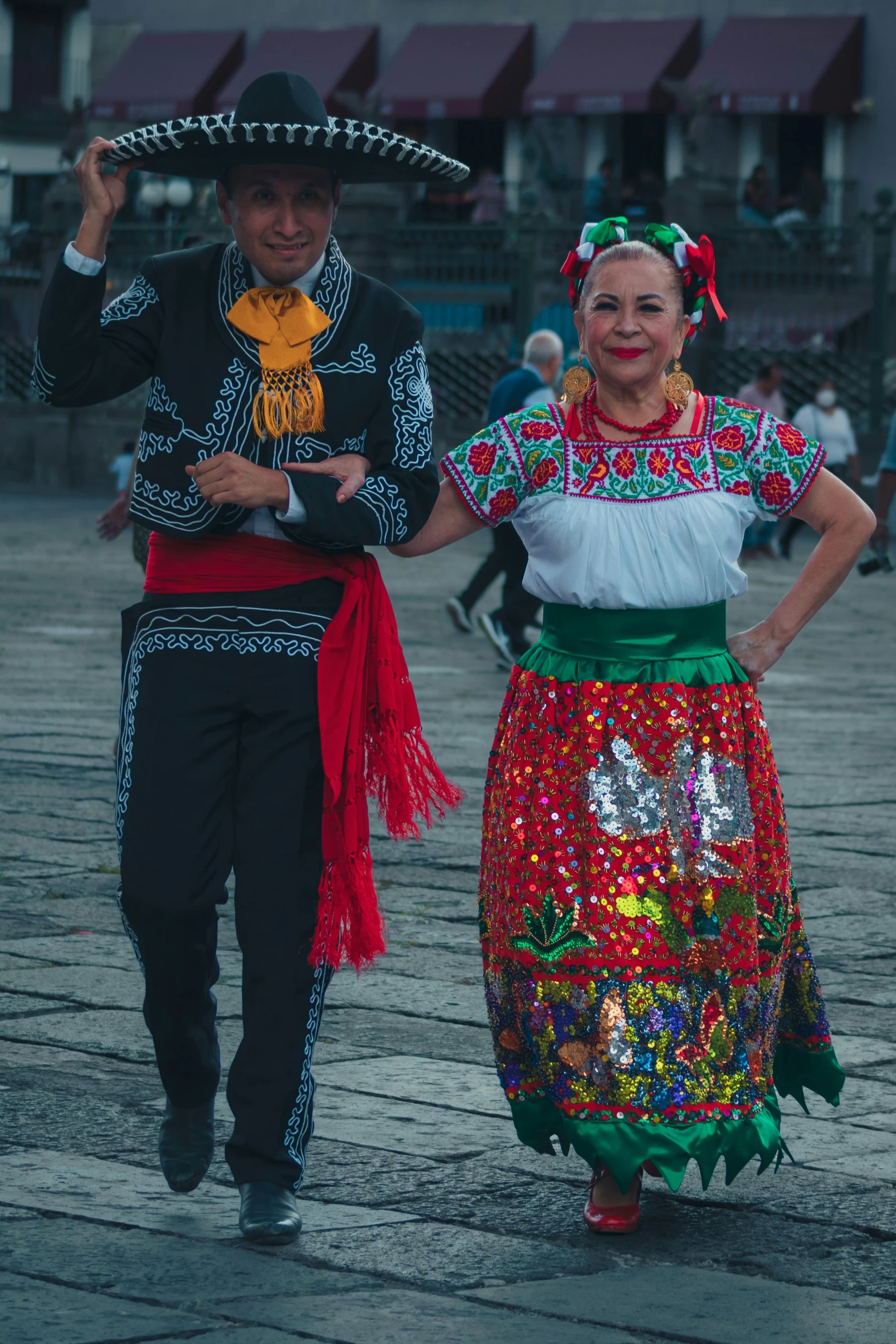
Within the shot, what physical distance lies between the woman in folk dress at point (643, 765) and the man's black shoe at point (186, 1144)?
0.49 meters

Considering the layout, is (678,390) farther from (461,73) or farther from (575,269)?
(461,73)

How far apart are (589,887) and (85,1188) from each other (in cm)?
93

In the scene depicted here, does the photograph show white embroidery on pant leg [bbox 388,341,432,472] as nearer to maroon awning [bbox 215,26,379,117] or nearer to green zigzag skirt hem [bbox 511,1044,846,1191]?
green zigzag skirt hem [bbox 511,1044,846,1191]

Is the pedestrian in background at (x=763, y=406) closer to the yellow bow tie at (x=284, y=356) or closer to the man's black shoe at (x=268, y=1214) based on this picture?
the yellow bow tie at (x=284, y=356)

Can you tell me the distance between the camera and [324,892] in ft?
12.0

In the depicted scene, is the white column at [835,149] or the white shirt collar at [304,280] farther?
the white column at [835,149]

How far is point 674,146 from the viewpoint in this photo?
35531mm

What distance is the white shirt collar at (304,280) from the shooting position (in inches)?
144

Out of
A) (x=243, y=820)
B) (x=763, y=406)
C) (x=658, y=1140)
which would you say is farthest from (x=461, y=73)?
(x=658, y=1140)

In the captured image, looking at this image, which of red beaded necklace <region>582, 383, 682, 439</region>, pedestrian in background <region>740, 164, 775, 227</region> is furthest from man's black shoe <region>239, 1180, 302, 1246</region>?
pedestrian in background <region>740, 164, 775, 227</region>

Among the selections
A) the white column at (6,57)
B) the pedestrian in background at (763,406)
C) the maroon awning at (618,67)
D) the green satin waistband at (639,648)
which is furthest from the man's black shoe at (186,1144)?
the white column at (6,57)

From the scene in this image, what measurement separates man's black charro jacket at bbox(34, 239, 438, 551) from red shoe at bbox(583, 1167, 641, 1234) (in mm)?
1090

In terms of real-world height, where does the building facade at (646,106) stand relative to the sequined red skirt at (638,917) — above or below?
above

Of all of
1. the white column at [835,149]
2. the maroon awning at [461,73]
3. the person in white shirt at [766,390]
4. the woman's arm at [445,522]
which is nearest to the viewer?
the woman's arm at [445,522]
